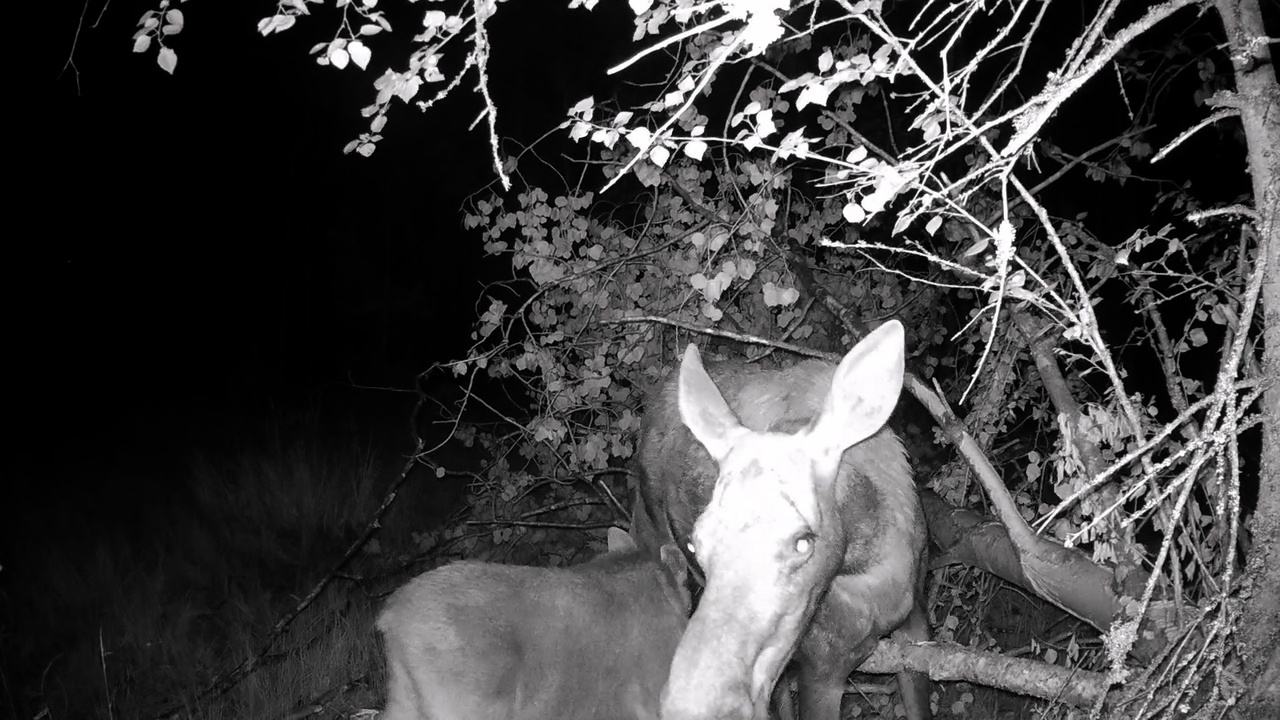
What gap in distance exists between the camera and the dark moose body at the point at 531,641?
129 inches

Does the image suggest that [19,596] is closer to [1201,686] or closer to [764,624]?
[764,624]

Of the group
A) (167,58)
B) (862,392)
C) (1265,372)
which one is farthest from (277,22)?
Answer: (1265,372)

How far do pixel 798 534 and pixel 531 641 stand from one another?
132cm

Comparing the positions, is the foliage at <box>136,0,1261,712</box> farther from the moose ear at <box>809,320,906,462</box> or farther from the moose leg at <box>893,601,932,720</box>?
the moose leg at <box>893,601,932,720</box>

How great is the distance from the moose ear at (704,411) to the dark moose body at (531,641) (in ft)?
3.19

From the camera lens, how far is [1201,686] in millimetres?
2387

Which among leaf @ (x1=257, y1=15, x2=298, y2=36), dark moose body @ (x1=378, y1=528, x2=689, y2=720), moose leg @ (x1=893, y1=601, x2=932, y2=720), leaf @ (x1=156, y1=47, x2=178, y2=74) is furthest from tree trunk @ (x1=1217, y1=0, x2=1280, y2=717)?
leaf @ (x1=156, y1=47, x2=178, y2=74)

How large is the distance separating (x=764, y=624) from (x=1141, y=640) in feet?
3.71

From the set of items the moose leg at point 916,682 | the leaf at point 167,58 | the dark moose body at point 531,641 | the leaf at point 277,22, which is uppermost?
the leaf at point 277,22

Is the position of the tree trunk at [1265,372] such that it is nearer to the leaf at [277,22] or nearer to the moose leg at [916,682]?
the moose leg at [916,682]

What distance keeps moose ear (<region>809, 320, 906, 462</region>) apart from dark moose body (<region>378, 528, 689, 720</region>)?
1237 mm

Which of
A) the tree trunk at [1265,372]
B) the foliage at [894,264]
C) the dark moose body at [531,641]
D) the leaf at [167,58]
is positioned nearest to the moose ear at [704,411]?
the foliage at [894,264]

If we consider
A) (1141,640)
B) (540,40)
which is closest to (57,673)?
(1141,640)

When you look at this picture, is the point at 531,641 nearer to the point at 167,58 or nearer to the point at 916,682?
the point at 916,682
